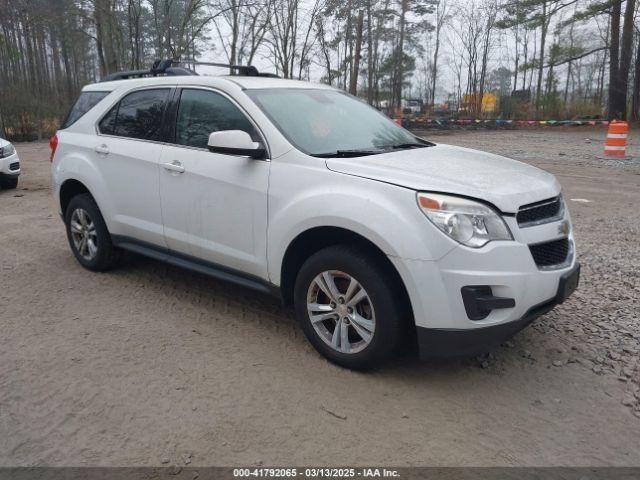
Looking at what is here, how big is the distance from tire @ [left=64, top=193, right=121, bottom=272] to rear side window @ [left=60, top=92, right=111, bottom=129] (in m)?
0.77

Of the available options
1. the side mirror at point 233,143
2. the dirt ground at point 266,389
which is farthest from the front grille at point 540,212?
the side mirror at point 233,143

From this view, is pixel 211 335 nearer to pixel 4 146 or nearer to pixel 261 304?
pixel 261 304

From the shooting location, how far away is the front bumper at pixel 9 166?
397 inches

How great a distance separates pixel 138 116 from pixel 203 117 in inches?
33.6

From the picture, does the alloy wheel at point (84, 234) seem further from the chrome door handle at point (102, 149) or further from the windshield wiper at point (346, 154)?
the windshield wiper at point (346, 154)

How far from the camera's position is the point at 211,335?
3.90m

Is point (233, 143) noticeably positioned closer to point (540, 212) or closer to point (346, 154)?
point (346, 154)

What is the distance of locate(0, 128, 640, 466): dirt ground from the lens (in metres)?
2.65

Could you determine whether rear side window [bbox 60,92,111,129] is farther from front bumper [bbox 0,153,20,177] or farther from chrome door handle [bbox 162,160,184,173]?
front bumper [bbox 0,153,20,177]

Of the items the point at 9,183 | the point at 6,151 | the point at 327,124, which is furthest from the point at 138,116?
the point at 9,183

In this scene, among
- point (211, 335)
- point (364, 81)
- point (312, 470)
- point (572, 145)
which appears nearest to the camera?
point (312, 470)

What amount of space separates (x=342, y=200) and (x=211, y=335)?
1.47 m

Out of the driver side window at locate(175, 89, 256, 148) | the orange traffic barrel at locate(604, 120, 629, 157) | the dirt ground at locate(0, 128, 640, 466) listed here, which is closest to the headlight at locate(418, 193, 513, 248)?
the dirt ground at locate(0, 128, 640, 466)

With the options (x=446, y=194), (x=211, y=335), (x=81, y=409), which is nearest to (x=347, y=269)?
(x=446, y=194)
